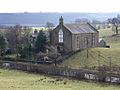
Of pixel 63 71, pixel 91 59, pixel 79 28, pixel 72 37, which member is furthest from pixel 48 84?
pixel 79 28

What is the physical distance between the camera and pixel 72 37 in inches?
2798

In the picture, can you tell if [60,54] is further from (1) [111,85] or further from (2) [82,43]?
(1) [111,85]

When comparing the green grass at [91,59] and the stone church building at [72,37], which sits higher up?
the stone church building at [72,37]

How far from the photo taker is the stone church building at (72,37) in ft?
234

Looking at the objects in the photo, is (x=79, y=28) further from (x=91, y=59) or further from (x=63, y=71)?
(x=63, y=71)

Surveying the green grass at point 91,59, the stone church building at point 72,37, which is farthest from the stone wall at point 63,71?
the stone church building at point 72,37

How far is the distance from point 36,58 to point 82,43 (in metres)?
11.1

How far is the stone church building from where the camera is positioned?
234ft

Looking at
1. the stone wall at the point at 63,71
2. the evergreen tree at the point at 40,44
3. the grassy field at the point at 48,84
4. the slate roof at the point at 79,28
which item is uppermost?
the slate roof at the point at 79,28

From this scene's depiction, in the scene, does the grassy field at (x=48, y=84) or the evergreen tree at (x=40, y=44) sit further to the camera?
the evergreen tree at (x=40, y=44)

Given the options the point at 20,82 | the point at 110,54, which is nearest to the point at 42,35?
the point at 110,54

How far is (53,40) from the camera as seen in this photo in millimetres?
74688

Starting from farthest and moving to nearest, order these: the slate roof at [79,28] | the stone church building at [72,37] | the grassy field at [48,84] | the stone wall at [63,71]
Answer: the slate roof at [79,28] → the stone church building at [72,37] → the stone wall at [63,71] → the grassy field at [48,84]

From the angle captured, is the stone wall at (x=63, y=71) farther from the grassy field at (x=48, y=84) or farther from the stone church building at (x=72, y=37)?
the stone church building at (x=72, y=37)
